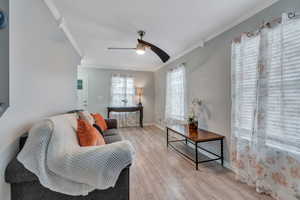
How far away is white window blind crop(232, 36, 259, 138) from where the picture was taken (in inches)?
78.9

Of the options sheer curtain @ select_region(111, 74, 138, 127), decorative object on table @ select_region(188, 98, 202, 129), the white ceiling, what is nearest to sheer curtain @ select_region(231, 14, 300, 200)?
the white ceiling

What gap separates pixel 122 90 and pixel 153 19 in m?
3.74

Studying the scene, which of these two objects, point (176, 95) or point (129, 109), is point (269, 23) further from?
point (129, 109)

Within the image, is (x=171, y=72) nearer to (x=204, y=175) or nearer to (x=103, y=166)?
(x=204, y=175)

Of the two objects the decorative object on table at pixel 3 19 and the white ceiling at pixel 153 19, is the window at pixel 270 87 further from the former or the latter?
the decorative object on table at pixel 3 19

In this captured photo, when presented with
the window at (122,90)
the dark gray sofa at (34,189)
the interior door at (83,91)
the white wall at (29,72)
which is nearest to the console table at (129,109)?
the window at (122,90)

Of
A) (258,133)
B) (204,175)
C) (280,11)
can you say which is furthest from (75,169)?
(280,11)

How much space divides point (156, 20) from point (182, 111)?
2.39m

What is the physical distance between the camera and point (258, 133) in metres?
1.83

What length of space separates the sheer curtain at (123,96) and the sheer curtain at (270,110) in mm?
4149

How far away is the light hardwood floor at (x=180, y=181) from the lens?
174cm

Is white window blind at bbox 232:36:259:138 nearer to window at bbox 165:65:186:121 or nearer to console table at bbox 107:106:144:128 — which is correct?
window at bbox 165:65:186:121

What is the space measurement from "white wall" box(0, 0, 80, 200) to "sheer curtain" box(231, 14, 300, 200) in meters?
2.70

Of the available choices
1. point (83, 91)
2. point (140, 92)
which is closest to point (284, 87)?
point (140, 92)
